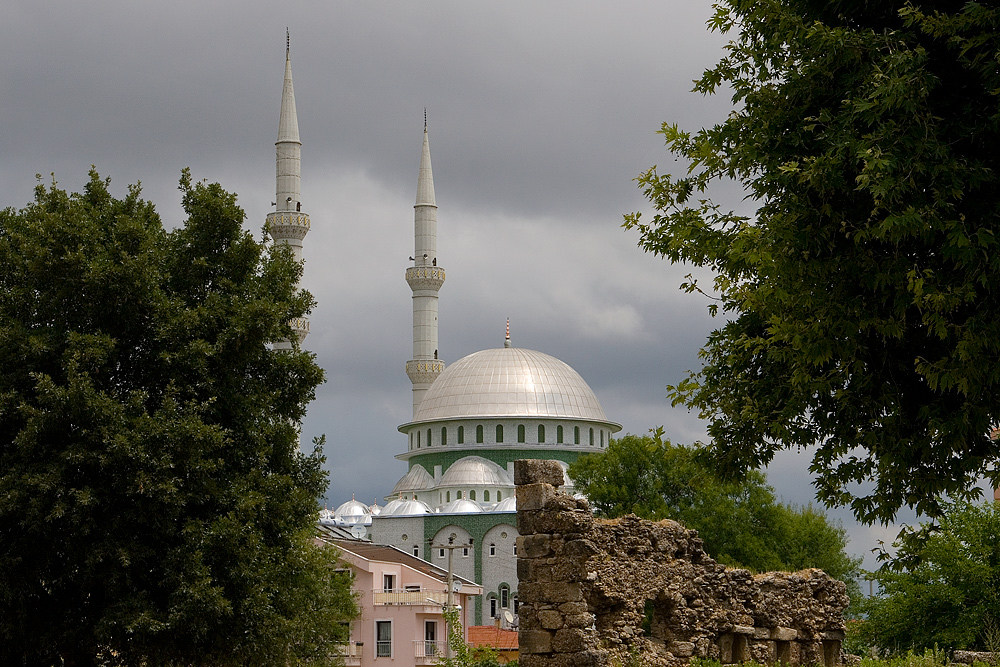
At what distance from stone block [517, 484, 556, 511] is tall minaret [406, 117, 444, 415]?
58.3 m

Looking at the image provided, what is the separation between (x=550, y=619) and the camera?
11438mm

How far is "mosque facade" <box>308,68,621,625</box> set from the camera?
6156 cm

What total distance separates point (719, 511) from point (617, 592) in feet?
103

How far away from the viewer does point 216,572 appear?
1534cm

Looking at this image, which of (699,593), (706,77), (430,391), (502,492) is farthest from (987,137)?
(430,391)

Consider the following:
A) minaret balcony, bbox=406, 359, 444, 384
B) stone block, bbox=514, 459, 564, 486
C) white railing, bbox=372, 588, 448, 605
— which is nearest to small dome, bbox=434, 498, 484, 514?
minaret balcony, bbox=406, 359, 444, 384

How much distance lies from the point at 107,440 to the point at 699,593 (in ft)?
23.2

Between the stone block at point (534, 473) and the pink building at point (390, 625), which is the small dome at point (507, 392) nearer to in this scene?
the pink building at point (390, 625)

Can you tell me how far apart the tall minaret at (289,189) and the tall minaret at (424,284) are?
11.0 m

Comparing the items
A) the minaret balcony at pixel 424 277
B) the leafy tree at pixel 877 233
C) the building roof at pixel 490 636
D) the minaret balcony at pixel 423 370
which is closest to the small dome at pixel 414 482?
the minaret balcony at pixel 423 370

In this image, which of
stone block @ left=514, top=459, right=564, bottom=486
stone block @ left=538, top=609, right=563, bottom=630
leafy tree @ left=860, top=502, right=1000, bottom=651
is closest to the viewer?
stone block @ left=538, top=609, right=563, bottom=630

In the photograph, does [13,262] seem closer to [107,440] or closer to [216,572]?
[107,440]

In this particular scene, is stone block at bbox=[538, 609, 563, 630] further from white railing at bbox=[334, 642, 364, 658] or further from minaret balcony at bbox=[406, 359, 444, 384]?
minaret balcony at bbox=[406, 359, 444, 384]

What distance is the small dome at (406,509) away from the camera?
209ft
